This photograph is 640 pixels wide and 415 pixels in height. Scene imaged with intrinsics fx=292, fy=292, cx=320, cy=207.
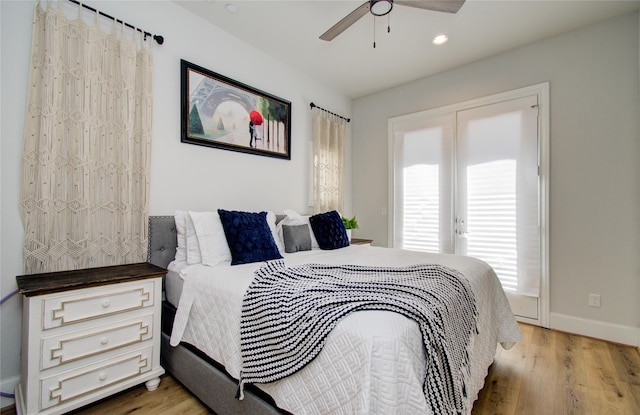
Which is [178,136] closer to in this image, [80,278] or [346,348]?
[80,278]

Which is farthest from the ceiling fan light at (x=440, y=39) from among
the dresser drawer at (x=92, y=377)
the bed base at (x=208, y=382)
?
the dresser drawer at (x=92, y=377)

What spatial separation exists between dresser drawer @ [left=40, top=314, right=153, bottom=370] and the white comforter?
0.22 meters

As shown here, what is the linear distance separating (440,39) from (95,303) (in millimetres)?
3520

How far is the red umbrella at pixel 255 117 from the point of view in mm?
2980

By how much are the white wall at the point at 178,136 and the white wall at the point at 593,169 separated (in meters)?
2.47

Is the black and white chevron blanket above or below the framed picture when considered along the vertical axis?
below

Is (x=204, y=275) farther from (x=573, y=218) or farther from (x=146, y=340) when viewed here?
(x=573, y=218)

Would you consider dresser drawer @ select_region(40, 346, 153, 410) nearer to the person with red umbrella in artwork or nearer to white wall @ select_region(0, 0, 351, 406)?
white wall @ select_region(0, 0, 351, 406)

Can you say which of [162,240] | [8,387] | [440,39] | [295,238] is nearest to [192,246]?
[162,240]

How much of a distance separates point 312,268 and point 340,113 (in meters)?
3.07

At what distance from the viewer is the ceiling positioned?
244cm

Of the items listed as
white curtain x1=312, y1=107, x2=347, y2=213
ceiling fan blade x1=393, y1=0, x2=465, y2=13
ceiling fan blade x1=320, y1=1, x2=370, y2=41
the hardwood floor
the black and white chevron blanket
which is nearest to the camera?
the black and white chevron blanket

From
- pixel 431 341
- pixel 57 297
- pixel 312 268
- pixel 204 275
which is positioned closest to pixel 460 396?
pixel 431 341

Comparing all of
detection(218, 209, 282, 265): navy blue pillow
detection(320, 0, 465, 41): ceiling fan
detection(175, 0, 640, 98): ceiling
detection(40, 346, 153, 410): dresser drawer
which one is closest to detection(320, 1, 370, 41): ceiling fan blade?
detection(320, 0, 465, 41): ceiling fan
